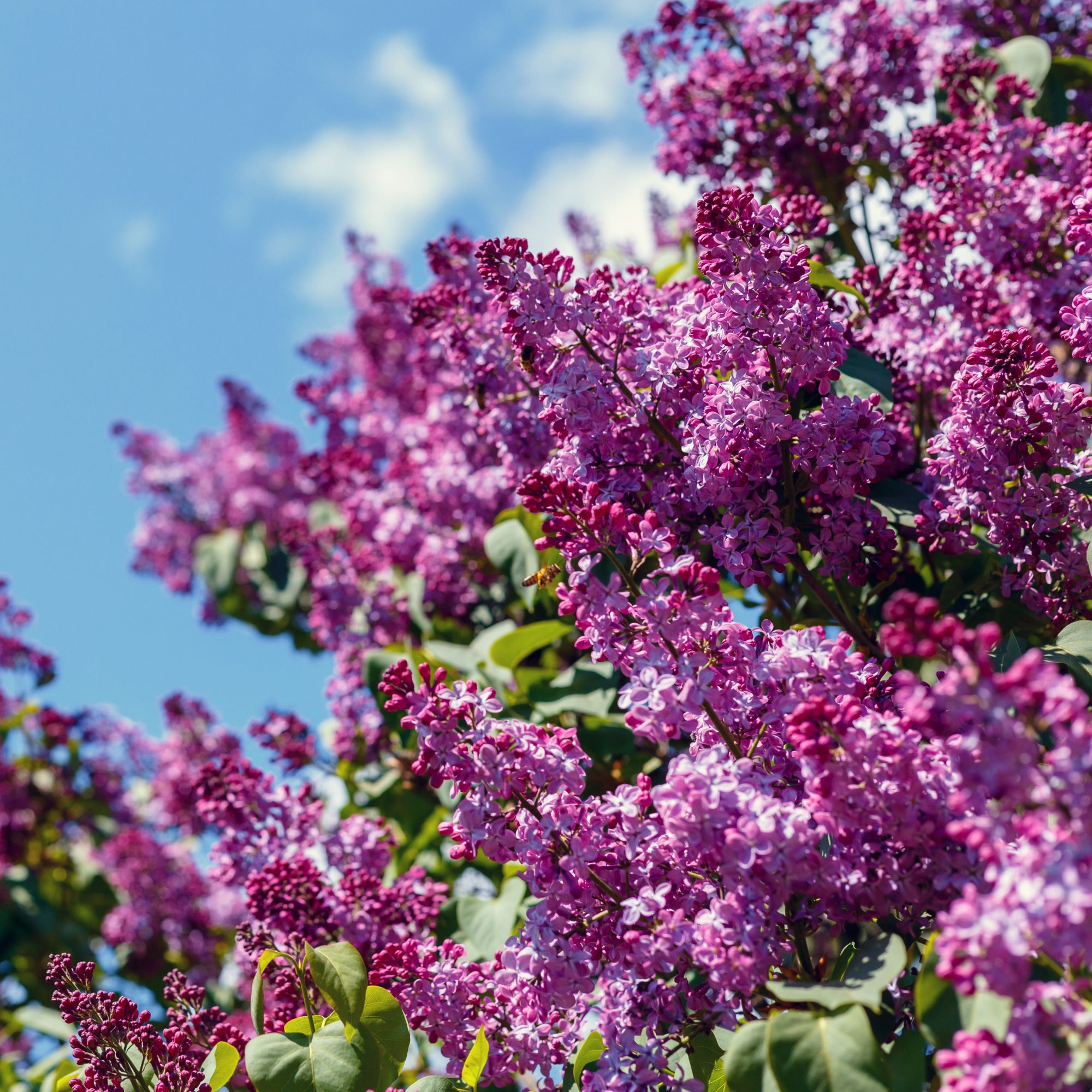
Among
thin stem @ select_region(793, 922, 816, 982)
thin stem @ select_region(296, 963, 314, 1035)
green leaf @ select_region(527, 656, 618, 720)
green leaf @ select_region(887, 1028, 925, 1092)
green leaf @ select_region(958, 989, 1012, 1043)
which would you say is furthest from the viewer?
green leaf @ select_region(527, 656, 618, 720)

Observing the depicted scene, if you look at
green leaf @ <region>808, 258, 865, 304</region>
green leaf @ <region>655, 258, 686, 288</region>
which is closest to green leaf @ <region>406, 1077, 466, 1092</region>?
green leaf @ <region>808, 258, 865, 304</region>

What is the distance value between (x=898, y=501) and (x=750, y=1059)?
1578 millimetres

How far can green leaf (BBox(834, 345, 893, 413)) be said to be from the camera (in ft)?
8.92

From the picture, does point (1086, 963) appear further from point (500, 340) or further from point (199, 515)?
point (199, 515)

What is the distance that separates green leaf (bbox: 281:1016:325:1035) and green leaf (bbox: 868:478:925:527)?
6.09ft

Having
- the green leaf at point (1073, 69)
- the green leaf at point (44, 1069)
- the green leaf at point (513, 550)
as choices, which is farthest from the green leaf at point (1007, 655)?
the green leaf at point (44, 1069)

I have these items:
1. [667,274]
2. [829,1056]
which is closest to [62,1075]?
[829,1056]

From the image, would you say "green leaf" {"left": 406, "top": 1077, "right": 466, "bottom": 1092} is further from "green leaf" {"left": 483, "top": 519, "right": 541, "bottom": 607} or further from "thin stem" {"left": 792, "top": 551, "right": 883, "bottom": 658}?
"green leaf" {"left": 483, "top": 519, "right": 541, "bottom": 607}

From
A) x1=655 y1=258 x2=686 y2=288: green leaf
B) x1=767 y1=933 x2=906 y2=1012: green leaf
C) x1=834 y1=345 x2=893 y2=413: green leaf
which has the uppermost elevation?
x1=655 y1=258 x2=686 y2=288: green leaf

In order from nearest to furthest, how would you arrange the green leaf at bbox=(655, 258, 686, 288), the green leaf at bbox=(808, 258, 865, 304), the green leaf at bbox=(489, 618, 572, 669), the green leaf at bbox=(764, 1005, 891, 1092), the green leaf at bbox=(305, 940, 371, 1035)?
the green leaf at bbox=(764, 1005, 891, 1092)
the green leaf at bbox=(305, 940, 371, 1035)
the green leaf at bbox=(808, 258, 865, 304)
the green leaf at bbox=(489, 618, 572, 669)
the green leaf at bbox=(655, 258, 686, 288)

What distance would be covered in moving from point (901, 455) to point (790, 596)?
0.63 m

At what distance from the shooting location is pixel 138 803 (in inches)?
363

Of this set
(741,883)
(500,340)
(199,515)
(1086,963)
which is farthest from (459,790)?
(199,515)

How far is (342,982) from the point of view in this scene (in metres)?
2.29
